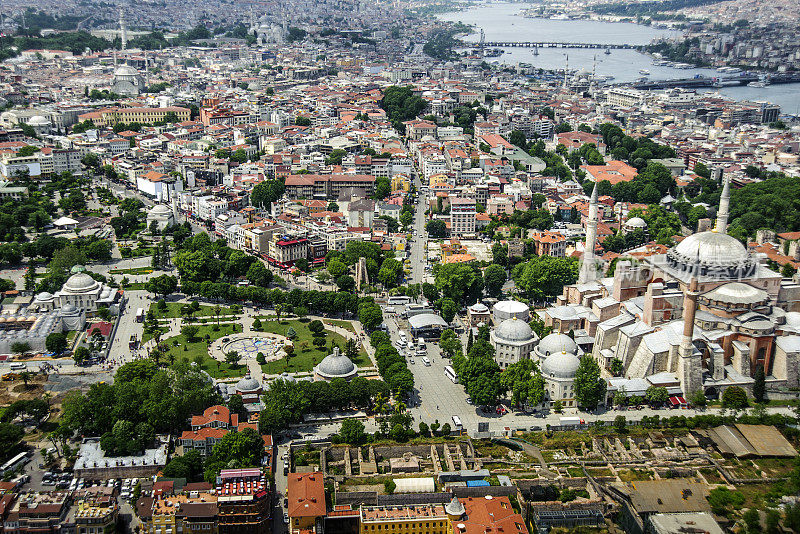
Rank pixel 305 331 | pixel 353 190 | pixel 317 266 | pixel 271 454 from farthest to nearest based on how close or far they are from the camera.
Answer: pixel 353 190 → pixel 317 266 → pixel 305 331 → pixel 271 454

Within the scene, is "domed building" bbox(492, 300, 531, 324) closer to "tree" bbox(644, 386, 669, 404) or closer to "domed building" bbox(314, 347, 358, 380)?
"tree" bbox(644, 386, 669, 404)

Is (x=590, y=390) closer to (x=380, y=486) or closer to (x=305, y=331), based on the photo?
(x=380, y=486)

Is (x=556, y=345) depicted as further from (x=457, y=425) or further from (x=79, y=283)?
(x=79, y=283)

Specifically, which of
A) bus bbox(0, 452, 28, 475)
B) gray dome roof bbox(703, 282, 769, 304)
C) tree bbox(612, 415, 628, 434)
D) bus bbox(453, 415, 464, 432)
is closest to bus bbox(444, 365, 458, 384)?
bus bbox(453, 415, 464, 432)

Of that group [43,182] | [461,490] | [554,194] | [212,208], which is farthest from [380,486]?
[43,182]

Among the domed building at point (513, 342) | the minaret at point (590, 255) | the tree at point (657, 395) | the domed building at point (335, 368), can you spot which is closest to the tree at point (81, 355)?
the domed building at point (335, 368)

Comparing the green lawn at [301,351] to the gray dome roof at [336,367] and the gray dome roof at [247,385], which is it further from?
the gray dome roof at [247,385]
